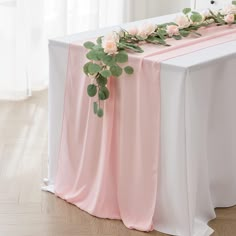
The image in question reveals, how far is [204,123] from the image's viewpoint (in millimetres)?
2680

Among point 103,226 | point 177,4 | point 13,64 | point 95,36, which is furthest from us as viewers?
point 177,4

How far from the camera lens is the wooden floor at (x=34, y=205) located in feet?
9.15

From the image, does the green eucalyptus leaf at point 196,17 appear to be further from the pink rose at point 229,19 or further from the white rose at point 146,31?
the white rose at point 146,31

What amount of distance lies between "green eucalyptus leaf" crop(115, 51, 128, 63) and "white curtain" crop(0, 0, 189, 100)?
1.72 m

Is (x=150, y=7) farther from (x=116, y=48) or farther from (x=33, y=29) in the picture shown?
(x=116, y=48)

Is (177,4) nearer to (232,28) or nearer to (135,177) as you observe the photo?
(232,28)

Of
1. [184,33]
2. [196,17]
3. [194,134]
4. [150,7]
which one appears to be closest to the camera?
[194,134]

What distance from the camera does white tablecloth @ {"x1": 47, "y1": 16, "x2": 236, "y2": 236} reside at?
102 inches

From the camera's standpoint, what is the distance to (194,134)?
8.61 ft

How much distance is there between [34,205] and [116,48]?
823mm

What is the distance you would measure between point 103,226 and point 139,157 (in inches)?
13.5

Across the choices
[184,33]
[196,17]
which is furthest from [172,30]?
[196,17]

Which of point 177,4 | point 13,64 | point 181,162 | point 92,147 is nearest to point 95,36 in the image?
point 92,147

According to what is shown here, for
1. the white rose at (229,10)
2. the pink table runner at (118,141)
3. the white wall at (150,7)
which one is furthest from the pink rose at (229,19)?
the white wall at (150,7)
